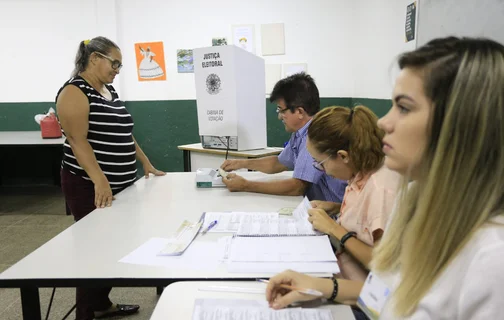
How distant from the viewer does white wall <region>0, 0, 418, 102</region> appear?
12.9 feet

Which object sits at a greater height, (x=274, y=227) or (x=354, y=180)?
(x=354, y=180)

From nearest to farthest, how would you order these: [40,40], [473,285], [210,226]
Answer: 1. [473,285]
2. [210,226]
3. [40,40]

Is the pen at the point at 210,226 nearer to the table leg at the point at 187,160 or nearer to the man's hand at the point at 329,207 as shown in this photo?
the man's hand at the point at 329,207

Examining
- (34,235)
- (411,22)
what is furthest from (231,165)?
(34,235)

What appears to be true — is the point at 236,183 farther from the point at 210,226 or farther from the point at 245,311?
the point at 245,311

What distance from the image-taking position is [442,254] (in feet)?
A: 1.82

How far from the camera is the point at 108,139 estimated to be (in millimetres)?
1708

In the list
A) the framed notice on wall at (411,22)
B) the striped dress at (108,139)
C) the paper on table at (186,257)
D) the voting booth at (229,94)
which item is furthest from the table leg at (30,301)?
the framed notice on wall at (411,22)

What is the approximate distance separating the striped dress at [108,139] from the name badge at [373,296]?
4.42 ft

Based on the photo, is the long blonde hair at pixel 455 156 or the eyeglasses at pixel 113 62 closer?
the long blonde hair at pixel 455 156

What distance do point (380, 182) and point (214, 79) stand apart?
162 centimetres

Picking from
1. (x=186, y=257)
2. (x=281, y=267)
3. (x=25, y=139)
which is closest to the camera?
(x=281, y=267)

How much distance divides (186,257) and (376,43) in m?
2.72

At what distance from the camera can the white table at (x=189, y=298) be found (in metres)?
0.78
